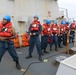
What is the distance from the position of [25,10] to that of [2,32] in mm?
5115

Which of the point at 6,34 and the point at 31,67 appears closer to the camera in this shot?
the point at 6,34

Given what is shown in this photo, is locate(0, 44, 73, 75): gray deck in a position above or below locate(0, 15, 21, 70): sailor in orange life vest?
below

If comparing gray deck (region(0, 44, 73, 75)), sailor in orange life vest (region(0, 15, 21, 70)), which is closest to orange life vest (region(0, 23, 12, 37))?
sailor in orange life vest (region(0, 15, 21, 70))

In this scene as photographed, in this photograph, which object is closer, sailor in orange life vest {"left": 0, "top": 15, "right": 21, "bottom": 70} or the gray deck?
sailor in orange life vest {"left": 0, "top": 15, "right": 21, "bottom": 70}

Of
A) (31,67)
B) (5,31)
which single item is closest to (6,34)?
(5,31)

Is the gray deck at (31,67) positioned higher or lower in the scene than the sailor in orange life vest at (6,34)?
lower

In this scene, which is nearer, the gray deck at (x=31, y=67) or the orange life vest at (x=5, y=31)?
the orange life vest at (x=5, y=31)

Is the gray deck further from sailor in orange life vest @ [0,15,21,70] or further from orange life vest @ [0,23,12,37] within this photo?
orange life vest @ [0,23,12,37]

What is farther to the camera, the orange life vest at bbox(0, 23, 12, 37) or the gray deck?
the gray deck

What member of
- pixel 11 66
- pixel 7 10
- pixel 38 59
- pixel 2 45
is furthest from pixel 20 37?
pixel 2 45

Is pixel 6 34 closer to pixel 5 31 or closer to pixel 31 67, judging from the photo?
pixel 5 31

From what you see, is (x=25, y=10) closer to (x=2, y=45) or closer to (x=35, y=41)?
(x=35, y=41)

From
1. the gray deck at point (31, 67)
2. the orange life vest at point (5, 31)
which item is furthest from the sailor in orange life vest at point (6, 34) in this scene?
the gray deck at point (31, 67)

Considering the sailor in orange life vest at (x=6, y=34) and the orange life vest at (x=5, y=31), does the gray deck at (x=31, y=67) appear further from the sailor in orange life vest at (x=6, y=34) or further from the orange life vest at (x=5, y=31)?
the orange life vest at (x=5, y=31)
